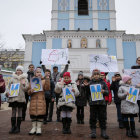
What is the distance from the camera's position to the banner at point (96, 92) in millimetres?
3678

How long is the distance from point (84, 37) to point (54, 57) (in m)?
16.1

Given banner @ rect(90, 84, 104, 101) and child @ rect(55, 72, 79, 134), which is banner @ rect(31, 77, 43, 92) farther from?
banner @ rect(90, 84, 104, 101)

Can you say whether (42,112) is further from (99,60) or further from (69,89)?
(99,60)

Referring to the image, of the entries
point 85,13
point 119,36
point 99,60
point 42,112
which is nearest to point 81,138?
point 42,112

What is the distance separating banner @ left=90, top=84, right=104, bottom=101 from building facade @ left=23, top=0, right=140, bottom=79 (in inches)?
645

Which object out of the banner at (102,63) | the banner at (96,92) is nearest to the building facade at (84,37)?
the banner at (102,63)

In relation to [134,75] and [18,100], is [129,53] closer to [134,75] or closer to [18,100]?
[134,75]

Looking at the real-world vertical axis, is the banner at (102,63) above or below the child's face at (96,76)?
above

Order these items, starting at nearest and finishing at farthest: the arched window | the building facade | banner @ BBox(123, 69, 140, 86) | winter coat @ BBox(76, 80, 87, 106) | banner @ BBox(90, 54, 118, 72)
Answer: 1. banner @ BBox(123, 69, 140, 86)
2. winter coat @ BBox(76, 80, 87, 106)
3. banner @ BBox(90, 54, 118, 72)
4. the building facade
5. the arched window

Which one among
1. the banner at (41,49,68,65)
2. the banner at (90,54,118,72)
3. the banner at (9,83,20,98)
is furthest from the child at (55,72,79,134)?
the banner at (41,49,68,65)

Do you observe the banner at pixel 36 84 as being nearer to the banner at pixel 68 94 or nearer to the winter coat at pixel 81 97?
the banner at pixel 68 94

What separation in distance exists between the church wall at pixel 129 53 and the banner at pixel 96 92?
1909cm

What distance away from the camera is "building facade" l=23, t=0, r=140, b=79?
2098cm

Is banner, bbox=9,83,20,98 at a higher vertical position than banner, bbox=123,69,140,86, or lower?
lower
